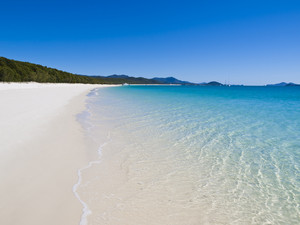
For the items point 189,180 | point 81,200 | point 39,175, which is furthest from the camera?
point 189,180

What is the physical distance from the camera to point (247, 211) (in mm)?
3525

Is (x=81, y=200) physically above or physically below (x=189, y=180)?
above

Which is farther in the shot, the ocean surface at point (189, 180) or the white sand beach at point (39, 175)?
the ocean surface at point (189, 180)

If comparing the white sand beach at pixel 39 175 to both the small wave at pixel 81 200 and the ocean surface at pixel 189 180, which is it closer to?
the small wave at pixel 81 200

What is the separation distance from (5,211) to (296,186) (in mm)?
5875

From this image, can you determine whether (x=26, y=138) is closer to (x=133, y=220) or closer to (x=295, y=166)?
(x=133, y=220)

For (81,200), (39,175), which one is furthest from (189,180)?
(39,175)

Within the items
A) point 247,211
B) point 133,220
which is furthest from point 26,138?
point 247,211

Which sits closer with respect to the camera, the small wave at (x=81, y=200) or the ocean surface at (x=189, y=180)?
the small wave at (x=81, y=200)

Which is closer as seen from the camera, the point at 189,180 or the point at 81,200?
the point at 81,200

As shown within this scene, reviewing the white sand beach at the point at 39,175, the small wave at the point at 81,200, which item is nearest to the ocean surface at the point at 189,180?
the small wave at the point at 81,200

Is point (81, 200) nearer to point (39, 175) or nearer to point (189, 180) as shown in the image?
point (39, 175)

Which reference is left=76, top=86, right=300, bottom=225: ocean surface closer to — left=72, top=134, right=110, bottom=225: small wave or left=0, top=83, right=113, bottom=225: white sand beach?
left=72, top=134, right=110, bottom=225: small wave

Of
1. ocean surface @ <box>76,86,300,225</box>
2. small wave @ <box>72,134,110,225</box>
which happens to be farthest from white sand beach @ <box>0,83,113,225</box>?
ocean surface @ <box>76,86,300,225</box>
